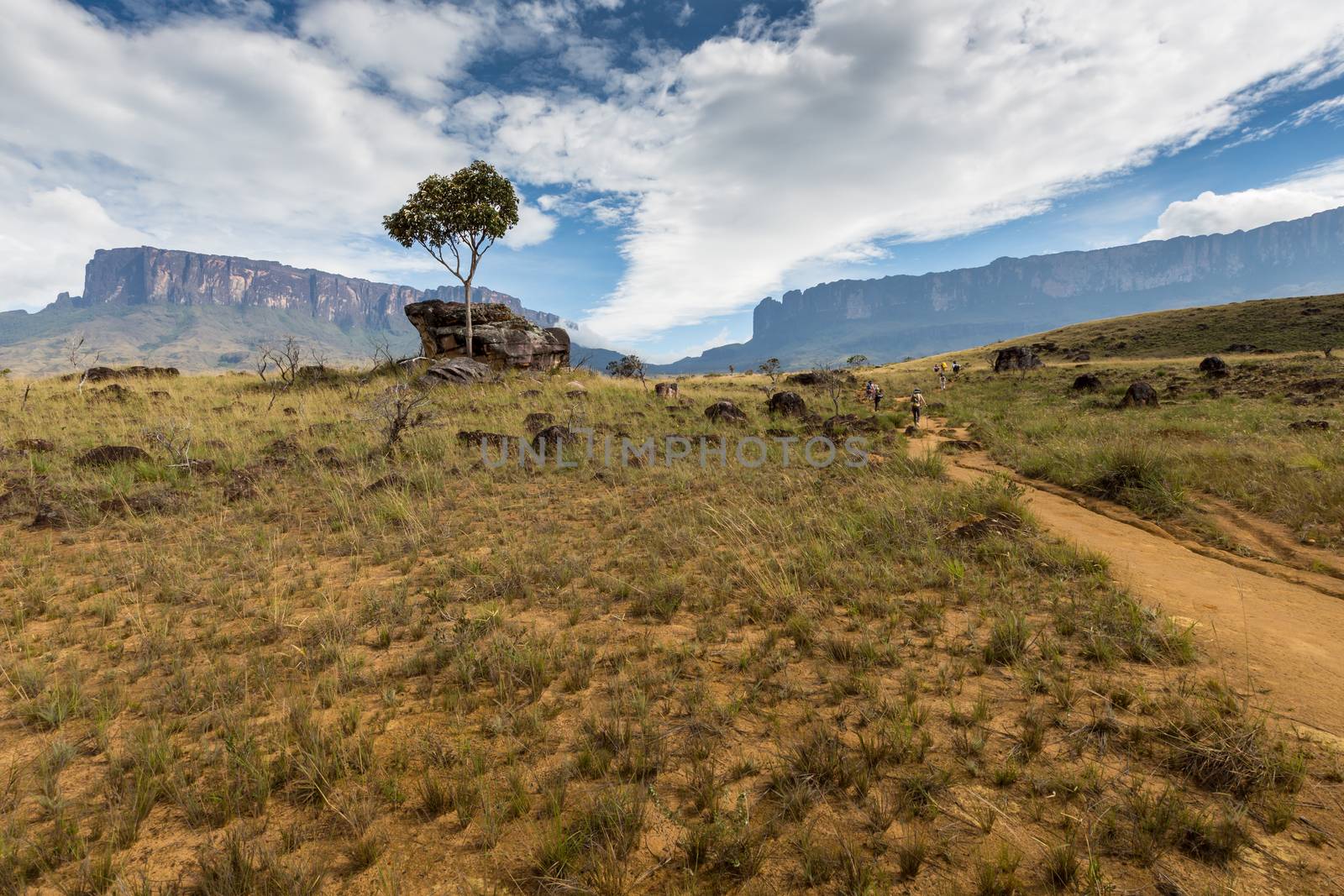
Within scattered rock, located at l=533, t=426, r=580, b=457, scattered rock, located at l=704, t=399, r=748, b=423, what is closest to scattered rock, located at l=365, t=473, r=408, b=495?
scattered rock, located at l=533, t=426, r=580, b=457

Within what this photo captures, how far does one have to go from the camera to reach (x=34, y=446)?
11070mm

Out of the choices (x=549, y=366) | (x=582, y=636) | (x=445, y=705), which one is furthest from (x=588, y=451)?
(x=549, y=366)

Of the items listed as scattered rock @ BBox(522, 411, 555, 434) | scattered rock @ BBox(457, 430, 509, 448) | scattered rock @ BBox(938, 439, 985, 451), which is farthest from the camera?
scattered rock @ BBox(522, 411, 555, 434)

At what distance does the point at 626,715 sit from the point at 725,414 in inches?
528

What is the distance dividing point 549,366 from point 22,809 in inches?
1056

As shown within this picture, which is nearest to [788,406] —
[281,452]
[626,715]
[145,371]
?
[281,452]

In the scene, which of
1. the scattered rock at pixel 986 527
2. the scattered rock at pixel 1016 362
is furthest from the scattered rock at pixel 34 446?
the scattered rock at pixel 1016 362

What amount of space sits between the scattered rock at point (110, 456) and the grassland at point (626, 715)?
131 inches

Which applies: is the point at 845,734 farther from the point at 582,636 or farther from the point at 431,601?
the point at 431,601

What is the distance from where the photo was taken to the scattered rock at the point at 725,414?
52.9ft

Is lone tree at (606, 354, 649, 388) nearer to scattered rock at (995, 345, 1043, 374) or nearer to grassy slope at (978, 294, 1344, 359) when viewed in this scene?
scattered rock at (995, 345, 1043, 374)

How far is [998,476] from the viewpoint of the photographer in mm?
8672

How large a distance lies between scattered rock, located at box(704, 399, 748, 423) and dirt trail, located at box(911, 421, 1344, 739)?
9523mm

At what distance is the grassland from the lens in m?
2.43
